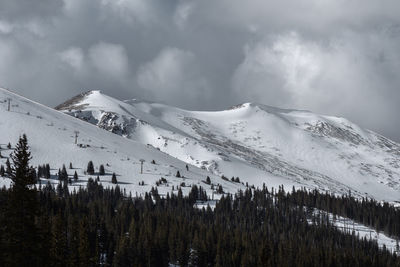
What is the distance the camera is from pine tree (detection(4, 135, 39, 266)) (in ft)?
128

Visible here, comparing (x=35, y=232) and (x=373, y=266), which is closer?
(x=35, y=232)

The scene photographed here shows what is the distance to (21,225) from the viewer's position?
129 ft

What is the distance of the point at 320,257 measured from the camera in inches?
6166

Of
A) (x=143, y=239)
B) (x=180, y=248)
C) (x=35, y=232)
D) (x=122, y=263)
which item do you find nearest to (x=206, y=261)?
(x=180, y=248)

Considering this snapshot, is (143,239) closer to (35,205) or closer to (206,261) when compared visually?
(206,261)

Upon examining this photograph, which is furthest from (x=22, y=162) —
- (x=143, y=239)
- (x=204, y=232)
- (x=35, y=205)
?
(x=204, y=232)

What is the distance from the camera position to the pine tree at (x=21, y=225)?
39.1 metres

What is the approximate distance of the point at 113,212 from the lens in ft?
565

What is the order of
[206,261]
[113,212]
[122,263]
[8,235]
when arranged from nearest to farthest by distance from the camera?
[8,235] → [122,263] → [206,261] → [113,212]

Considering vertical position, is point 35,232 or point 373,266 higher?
point 35,232

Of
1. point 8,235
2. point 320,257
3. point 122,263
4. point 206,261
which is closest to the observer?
point 8,235

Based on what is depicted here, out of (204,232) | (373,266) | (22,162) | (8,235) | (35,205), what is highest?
(22,162)

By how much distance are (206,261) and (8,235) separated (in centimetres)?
10990

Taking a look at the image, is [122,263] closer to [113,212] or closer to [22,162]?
[113,212]
